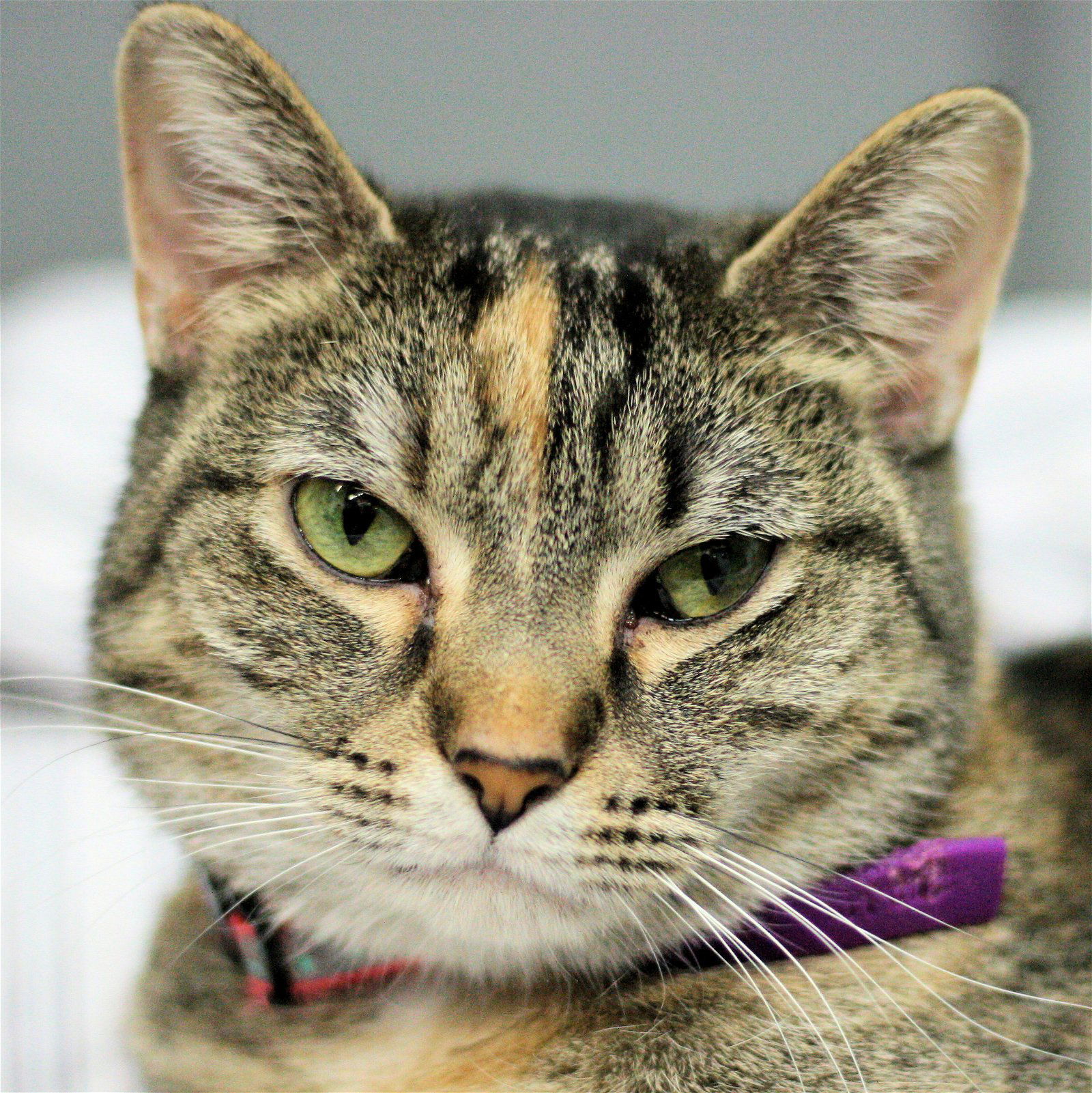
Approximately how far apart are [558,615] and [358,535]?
24 cm

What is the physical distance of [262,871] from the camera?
114 centimetres

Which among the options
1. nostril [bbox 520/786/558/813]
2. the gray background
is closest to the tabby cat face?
nostril [bbox 520/786/558/813]

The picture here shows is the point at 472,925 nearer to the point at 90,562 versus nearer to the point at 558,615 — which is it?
the point at 558,615

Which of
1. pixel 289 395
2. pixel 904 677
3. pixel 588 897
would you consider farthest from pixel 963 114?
pixel 588 897

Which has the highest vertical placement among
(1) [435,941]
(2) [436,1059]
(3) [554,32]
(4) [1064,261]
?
(3) [554,32]

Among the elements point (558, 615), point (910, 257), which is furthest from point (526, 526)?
point (910, 257)

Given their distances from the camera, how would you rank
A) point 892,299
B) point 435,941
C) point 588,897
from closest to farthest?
1. point 588,897
2. point 435,941
3. point 892,299

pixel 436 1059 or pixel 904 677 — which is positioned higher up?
pixel 904 677

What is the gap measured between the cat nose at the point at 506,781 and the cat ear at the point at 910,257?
1.88ft

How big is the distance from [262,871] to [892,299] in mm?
949

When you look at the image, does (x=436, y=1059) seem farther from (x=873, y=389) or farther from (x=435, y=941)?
(x=873, y=389)

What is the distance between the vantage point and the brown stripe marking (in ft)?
3.41

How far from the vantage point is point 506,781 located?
890 mm

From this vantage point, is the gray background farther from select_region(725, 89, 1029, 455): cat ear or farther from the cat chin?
the cat chin
